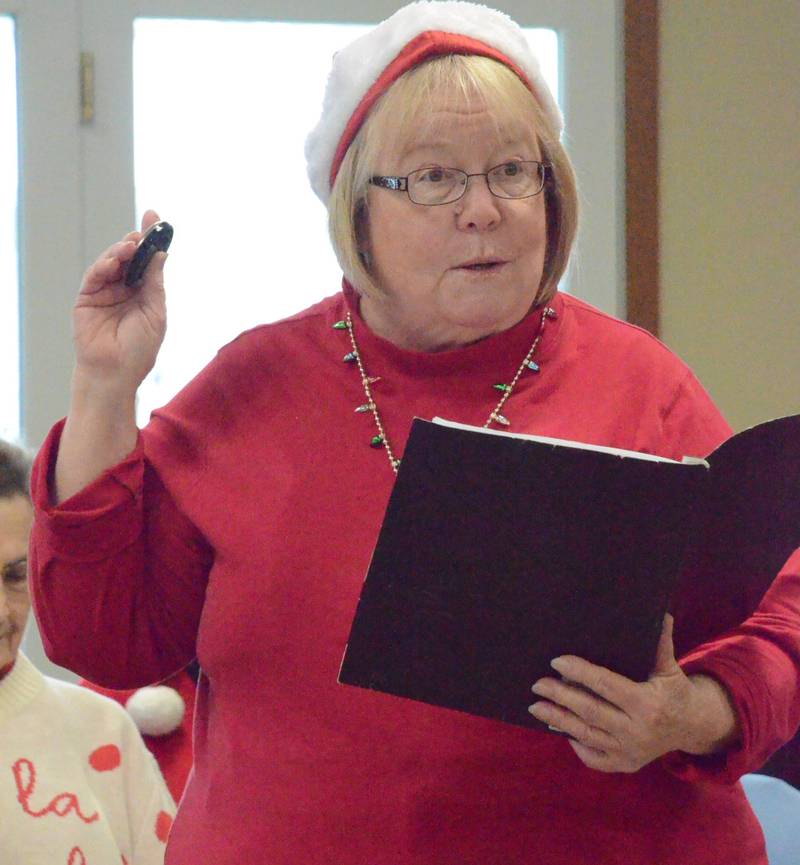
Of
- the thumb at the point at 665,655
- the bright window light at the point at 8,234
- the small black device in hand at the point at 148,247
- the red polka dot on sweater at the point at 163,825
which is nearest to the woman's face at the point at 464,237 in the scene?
the small black device in hand at the point at 148,247

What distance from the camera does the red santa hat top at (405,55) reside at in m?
1.25

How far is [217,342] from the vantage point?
262cm

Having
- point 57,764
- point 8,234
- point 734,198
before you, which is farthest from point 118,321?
point 734,198

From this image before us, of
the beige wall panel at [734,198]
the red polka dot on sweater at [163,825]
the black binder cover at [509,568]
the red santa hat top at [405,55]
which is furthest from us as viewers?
the beige wall panel at [734,198]

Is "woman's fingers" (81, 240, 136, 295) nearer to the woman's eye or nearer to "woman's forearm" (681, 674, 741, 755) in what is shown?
the woman's eye

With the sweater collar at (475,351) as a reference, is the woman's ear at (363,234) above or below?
above

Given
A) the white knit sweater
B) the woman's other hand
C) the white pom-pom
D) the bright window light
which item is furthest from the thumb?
the bright window light

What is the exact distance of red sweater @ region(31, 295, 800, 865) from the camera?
1083 millimetres

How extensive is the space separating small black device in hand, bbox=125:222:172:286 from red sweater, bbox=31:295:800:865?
0.46ft

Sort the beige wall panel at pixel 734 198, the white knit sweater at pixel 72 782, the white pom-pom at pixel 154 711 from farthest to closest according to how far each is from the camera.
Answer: the beige wall panel at pixel 734 198 < the white pom-pom at pixel 154 711 < the white knit sweater at pixel 72 782

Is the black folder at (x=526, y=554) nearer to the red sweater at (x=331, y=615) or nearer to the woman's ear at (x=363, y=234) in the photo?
the red sweater at (x=331, y=615)

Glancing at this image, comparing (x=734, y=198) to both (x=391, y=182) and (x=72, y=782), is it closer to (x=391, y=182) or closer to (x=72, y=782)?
(x=391, y=182)

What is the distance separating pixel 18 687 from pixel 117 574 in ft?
1.94

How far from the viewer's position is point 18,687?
1675 millimetres
